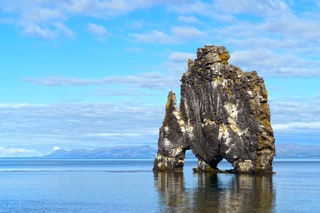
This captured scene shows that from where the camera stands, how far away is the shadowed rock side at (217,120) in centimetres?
12850

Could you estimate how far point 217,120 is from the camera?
445 feet

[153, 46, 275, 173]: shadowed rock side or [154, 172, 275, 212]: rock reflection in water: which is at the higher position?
[153, 46, 275, 173]: shadowed rock side

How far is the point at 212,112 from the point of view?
137000 millimetres

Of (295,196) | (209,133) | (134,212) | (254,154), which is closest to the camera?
(134,212)

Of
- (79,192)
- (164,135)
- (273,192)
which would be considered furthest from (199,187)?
(164,135)

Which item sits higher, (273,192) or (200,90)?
(200,90)

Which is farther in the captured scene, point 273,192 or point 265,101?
point 265,101

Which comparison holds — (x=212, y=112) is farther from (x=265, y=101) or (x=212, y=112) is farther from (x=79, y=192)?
(x=79, y=192)

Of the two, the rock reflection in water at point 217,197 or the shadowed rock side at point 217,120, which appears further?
the shadowed rock side at point 217,120

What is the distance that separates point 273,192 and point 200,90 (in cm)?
5896

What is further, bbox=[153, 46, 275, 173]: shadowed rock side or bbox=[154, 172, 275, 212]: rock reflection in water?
bbox=[153, 46, 275, 173]: shadowed rock side

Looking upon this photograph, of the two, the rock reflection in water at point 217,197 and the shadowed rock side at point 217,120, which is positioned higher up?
the shadowed rock side at point 217,120

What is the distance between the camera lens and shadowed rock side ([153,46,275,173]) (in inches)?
5059

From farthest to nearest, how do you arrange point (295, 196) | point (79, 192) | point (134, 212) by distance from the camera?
point (79, 192) < point (295, 196) < point (134, 212)
